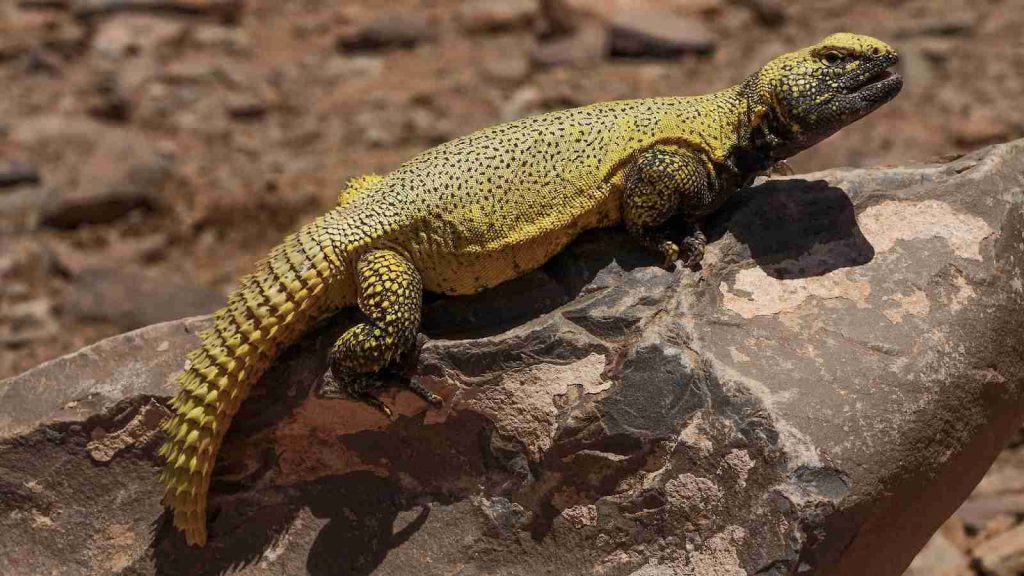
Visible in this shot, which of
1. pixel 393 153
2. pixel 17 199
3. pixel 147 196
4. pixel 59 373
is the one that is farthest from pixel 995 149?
pixel 17 199

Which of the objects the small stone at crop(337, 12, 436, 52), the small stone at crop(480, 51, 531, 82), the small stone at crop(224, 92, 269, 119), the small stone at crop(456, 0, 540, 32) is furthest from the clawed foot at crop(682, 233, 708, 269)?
the small stone at crop(337, 12, 436, 52)

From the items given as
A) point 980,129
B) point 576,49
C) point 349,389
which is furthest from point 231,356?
point 576,49

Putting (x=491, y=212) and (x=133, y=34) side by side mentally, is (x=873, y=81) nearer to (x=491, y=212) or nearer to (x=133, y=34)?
(x=491, y=212)

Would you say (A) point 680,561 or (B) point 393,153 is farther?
(B) point 393,153

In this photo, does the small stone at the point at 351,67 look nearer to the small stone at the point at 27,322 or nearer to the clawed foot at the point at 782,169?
the small stone at the point at 27,322

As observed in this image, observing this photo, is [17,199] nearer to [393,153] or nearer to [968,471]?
[393,153]

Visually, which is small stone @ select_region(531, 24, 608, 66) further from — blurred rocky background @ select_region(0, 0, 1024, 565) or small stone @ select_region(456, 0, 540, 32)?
small stone @ select_region(456, 0, 540, 32)
